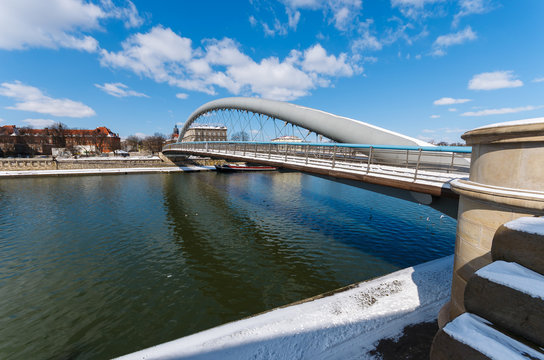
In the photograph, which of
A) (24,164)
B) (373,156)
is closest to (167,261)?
(373,156)

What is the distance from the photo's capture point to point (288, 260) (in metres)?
11.2

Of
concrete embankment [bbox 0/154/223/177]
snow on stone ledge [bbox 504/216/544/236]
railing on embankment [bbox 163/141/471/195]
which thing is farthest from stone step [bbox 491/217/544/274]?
concrete embankment [bbox 0/154/223/177]

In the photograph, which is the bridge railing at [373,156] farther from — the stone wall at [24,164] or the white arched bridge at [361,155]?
the stone wall at [24,164]

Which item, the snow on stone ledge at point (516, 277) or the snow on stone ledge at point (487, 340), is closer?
the snow on stone ledge at point (487, 340)

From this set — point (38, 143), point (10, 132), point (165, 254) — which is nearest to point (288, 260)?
point (165, 254)

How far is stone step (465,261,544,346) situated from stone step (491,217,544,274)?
83 millimetres

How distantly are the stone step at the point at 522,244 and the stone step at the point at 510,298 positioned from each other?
0.27 ft

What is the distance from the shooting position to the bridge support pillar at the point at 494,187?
2781 mm

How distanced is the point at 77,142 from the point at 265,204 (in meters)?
93.9

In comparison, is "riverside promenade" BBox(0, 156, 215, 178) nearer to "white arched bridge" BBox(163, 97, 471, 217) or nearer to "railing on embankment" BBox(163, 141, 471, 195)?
"white arched bridge" BBox(163, 97, 471, 217)

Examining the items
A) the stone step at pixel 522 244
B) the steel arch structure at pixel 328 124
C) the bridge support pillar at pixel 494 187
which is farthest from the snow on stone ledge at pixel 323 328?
the steel arch structure at pixel 328 124

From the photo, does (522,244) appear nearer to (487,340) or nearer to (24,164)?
(487,340)

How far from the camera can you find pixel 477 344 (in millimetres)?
1691

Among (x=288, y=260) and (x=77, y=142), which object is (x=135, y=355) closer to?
(x=288, y=260)
